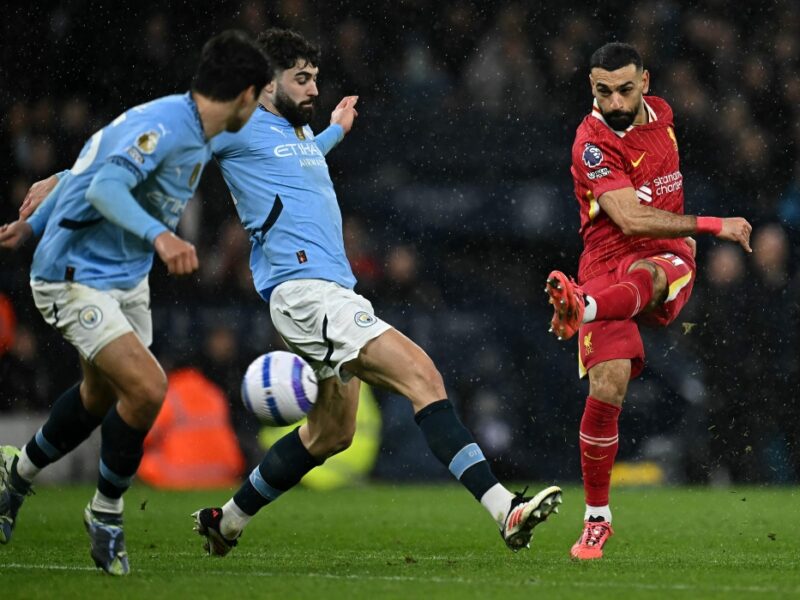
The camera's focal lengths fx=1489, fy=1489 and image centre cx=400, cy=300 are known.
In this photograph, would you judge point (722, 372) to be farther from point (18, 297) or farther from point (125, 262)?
point (125, 262)

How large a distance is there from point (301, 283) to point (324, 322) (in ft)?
0.80

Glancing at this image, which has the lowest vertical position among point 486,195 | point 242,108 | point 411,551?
point 486,195

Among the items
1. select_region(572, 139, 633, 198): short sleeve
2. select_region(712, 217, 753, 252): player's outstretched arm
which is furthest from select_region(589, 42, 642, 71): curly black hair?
select_region(712, 217, 753, 252): player's outstretched arm

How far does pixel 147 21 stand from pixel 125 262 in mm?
8734

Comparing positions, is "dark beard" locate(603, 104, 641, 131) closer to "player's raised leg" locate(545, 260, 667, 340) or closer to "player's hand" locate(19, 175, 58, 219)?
"player's raised leg" locate(545, 260, 667, 340)

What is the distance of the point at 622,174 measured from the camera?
22.1 ft

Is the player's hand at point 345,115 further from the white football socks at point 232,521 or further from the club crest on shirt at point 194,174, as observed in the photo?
the white football socks at point 232,521

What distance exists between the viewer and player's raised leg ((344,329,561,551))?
18.0ft

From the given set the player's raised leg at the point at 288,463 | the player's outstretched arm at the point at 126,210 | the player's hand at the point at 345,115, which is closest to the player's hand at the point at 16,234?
the player's outstretched arm at the point at 126,210

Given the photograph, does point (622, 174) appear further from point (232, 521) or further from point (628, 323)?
point (232, 521)

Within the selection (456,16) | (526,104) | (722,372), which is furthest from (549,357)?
(456,16)

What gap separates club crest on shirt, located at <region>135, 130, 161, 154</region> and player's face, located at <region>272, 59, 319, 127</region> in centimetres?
124

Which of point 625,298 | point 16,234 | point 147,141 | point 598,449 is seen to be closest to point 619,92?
point 625,298

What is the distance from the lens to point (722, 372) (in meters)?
10.8
